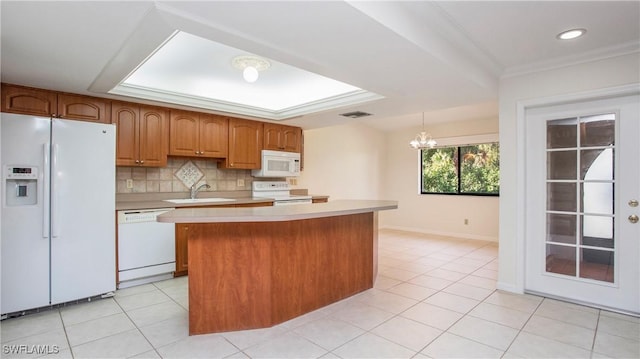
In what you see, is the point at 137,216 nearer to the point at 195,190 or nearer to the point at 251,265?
the point at 195,190

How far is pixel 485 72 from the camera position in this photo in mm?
3137

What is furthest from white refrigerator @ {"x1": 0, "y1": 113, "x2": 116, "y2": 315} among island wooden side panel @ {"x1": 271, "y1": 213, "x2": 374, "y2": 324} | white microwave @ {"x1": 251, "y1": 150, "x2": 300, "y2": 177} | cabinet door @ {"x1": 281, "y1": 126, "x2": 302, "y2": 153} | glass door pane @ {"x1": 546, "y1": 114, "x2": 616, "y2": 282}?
glass door pane @ {"x1": 546, "y1": 114, "x2": 616, "y2": 282}

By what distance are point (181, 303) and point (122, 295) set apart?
0.70 metres

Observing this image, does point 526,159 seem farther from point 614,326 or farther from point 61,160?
point 61,160

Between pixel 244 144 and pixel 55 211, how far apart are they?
239cm

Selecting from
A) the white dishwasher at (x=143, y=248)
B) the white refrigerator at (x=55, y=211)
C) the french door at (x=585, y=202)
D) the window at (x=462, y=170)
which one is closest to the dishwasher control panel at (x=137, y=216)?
the white dishwasher at (x=143, y=248)

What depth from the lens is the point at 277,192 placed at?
5.35 meters

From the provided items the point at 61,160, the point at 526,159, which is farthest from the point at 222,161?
the point at 526,159

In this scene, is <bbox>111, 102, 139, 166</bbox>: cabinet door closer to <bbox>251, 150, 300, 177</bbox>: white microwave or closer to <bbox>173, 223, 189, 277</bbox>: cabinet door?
<bbox>173, 223, 189, 277</bbox>: cabinet door

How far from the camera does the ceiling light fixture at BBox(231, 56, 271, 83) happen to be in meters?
3.32

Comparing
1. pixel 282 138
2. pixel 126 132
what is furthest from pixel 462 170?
pixel 126 132

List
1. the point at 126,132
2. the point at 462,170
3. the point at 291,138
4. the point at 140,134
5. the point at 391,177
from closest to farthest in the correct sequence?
the point at 126,132
the point at 140,134
the point at 291,138
the point at 462,170
the point at 391,177

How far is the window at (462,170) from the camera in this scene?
614 centimetres

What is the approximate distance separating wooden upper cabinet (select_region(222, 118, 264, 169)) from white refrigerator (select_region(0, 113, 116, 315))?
164 centimetres
